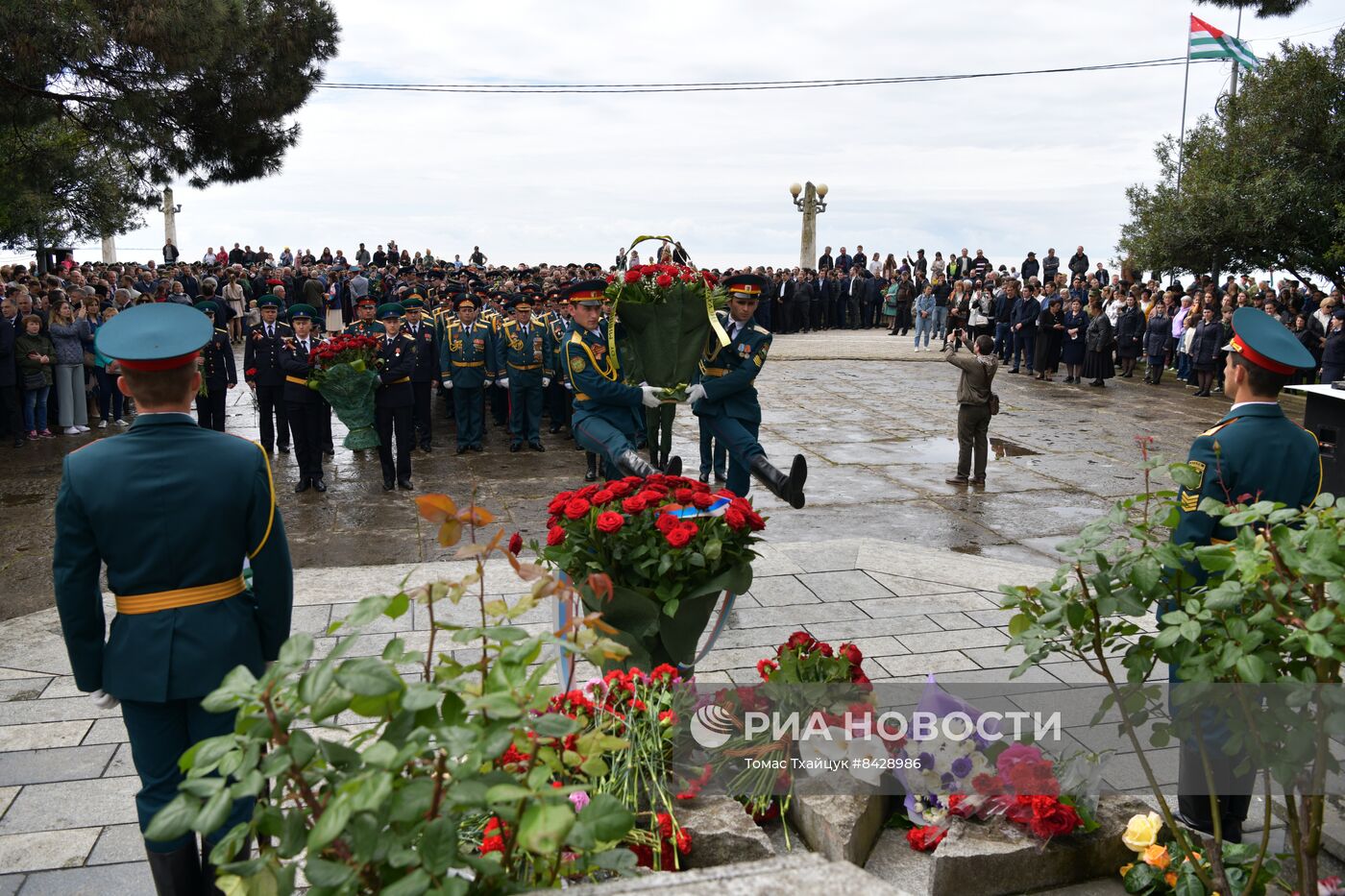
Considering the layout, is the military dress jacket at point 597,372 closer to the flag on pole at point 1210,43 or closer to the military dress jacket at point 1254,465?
the military dress jacket at point 1254,465

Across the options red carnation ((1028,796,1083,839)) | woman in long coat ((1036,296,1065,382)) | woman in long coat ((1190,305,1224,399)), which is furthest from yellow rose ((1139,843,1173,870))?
woman in long coat ((1036,296,1065,382))

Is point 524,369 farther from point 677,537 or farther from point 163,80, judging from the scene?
point 677,537

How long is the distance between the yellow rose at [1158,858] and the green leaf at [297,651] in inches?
113

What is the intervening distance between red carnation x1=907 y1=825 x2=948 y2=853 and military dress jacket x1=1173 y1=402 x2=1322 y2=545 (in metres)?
1.40

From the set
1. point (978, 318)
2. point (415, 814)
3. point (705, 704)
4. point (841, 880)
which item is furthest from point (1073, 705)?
point (978, 318)

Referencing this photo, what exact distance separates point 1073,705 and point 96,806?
429 centimetres

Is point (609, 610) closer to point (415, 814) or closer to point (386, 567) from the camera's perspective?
point (415, 814)

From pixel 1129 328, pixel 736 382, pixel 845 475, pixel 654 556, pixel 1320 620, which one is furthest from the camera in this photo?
pixel 1129 328

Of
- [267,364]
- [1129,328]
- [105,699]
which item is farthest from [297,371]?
[1129,328]

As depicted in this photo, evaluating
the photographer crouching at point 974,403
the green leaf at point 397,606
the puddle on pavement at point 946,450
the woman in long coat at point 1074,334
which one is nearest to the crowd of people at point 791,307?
the woman in long coat at point 1074,334

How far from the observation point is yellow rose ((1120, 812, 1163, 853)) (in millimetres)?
3607

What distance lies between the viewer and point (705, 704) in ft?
14.2

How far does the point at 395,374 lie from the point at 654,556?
7.58 m

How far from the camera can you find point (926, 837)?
3842mm
